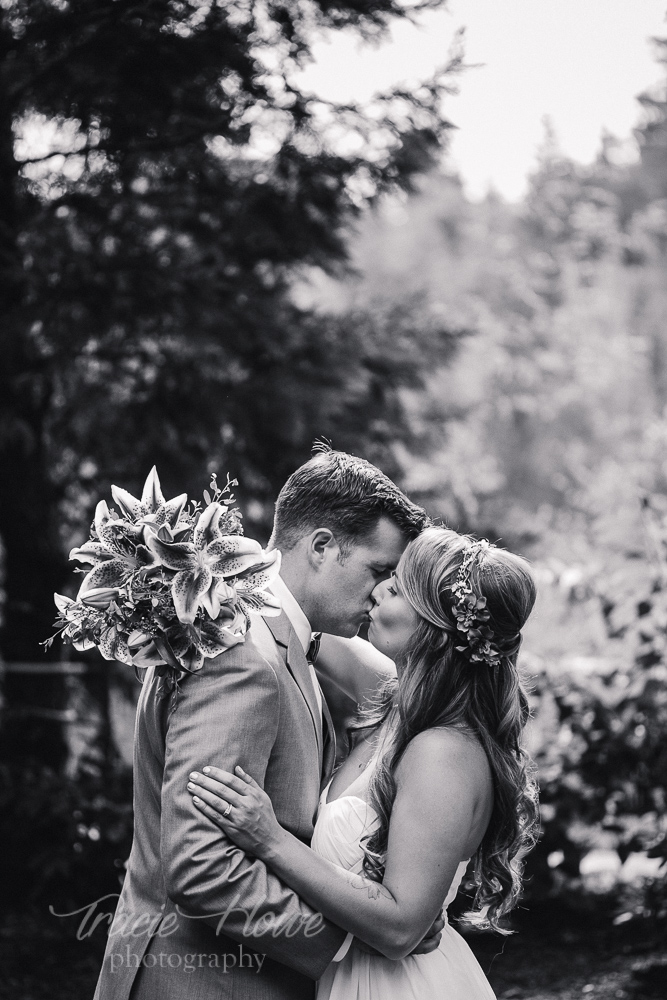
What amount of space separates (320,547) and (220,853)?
0.94 meters

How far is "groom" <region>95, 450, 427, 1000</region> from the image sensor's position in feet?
7.52

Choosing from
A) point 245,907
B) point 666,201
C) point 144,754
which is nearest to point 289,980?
point 245,907

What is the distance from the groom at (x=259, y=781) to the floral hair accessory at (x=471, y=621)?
325 millimetres

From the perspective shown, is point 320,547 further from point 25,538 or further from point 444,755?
point 25,538

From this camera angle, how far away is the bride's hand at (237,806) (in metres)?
2.28

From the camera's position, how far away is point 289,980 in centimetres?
256

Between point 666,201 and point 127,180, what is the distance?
25.0m

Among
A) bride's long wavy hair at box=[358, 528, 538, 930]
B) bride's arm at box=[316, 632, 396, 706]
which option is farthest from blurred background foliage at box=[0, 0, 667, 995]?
bride's long wavy hair at box=[358, 528, 538, 930]

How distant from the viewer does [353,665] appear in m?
3.57

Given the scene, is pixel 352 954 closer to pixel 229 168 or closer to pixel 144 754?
pixel 144 754

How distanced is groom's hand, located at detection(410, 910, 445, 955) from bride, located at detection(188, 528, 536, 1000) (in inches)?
2.8

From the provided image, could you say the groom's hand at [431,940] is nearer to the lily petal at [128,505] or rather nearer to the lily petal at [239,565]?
the lily petal at [239,565]

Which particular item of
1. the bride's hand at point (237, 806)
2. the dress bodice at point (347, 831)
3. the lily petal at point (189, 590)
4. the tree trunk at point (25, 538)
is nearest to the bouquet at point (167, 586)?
the lily petal at point (189, 590)

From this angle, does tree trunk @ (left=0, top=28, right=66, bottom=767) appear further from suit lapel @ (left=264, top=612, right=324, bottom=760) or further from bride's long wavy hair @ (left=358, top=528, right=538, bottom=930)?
bride's long wavy hair @ (left=358, top=528, right=538, bottom=930)
